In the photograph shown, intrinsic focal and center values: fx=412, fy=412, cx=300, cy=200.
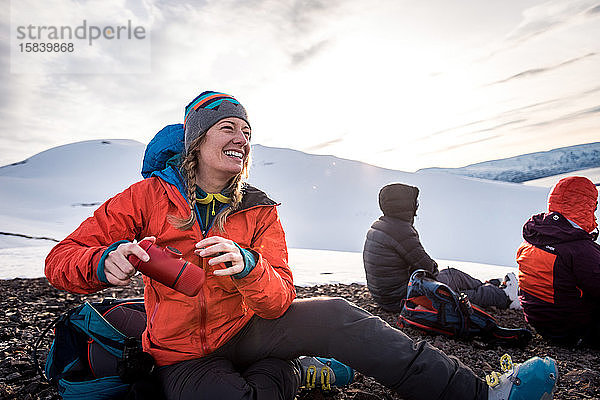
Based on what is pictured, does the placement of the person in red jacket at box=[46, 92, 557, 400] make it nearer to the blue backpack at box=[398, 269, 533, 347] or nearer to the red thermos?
the red thermos

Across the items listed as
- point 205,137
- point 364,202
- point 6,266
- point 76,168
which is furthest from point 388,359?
point 76,168

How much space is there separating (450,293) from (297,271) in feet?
13.9

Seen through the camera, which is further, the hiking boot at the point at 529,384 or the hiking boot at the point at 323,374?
the hiking boot at the point at 323,374

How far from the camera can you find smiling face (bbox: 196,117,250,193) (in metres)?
2.42

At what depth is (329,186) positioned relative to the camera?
21391 mm

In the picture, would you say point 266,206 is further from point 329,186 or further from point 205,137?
point 329,186

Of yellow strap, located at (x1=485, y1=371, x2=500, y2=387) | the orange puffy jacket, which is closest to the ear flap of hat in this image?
yellow strap, located at (x1=485, y1=371, x2=500, y2=387)

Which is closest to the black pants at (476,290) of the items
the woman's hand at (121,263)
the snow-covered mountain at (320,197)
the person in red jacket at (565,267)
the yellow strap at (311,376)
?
the person in red jacket at (565,267)

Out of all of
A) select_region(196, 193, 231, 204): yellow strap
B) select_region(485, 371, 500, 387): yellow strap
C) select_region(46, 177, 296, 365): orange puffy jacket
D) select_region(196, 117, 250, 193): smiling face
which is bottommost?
select_region(485, 371, 500, 387): yellow strap

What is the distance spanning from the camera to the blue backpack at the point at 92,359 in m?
2.18

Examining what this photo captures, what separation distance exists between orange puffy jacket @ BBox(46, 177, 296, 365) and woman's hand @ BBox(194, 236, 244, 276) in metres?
0.17

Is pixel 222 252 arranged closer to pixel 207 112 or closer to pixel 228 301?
pixel 228 301

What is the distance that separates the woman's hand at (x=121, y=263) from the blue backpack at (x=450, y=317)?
3.17 meters

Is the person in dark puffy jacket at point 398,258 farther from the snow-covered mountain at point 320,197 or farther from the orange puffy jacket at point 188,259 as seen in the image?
the snow-covered mountain at point 320,197
